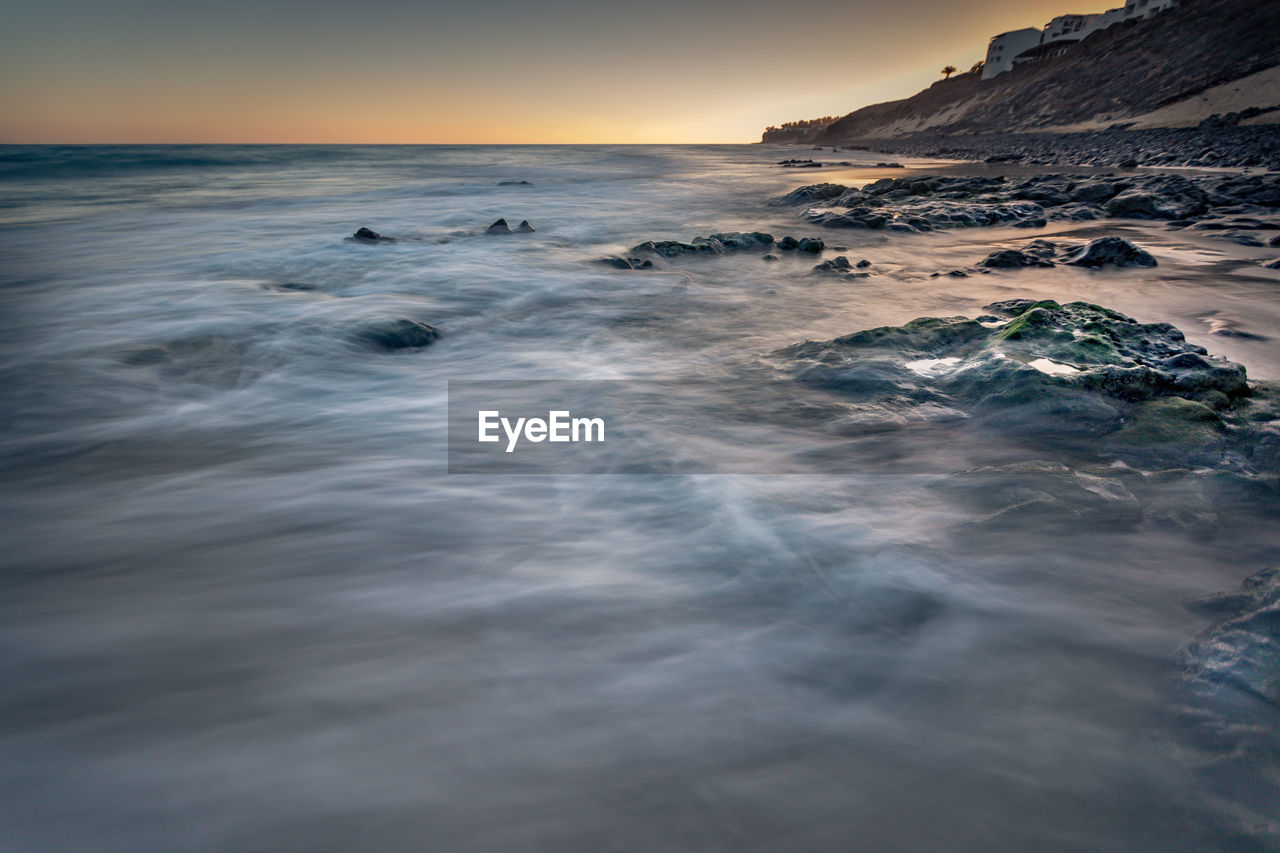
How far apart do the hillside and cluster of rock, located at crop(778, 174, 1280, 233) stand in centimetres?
2736

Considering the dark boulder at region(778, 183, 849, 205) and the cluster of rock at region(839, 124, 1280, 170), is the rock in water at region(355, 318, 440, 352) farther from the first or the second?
the cluster of rock at region(839, 124, 1280, 170)

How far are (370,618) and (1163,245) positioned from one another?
9967 mm

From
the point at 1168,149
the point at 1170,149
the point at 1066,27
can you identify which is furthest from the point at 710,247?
the point at 1066,27

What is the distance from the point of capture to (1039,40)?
241 ft

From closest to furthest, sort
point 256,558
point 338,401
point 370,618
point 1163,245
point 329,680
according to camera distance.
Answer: point 329,680 → point 370,618 → point 256,558 → point 338,401 → point 1163,245

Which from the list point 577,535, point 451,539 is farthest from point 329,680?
point 577,535

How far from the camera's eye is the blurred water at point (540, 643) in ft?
3.92

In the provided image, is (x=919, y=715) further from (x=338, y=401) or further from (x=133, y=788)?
(x=338, y=401)

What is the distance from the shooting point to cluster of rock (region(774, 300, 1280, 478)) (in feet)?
8.51

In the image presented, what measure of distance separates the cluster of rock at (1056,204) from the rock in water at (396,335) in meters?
8.35

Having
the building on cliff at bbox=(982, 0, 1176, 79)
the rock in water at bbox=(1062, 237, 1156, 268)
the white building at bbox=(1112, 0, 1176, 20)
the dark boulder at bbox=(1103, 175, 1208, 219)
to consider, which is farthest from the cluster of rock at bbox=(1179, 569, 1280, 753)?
the building on cliff at bbox=(982, 0, 1176, 79)

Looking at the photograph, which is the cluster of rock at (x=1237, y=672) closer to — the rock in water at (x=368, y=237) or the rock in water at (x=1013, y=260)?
the rock in water at (x=1013, y=260)

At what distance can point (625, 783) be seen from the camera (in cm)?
126

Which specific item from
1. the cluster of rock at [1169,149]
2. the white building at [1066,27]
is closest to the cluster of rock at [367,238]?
the cluster of rock at [1169,149]
